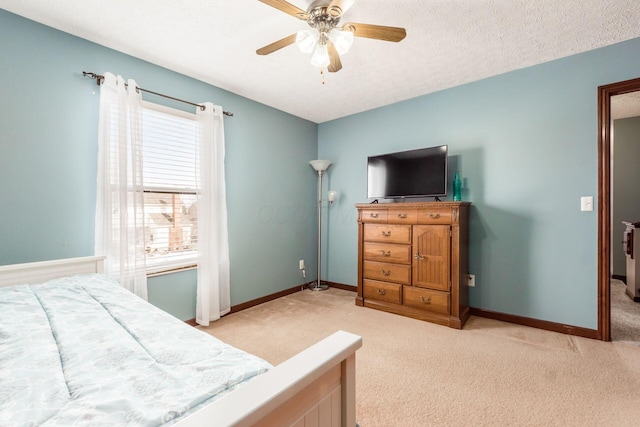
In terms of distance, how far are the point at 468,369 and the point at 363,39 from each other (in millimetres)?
2580

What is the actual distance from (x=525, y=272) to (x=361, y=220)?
1.69m

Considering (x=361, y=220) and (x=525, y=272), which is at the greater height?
(x=361, y=220)

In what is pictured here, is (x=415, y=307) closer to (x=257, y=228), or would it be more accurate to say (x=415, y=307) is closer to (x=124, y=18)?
(x=257, y=228)

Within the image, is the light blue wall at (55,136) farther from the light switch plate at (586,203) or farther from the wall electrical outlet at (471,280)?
the light switch plate at (586,203)

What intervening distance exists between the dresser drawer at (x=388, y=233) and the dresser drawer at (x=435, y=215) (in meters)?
0.18

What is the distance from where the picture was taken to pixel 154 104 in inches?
101

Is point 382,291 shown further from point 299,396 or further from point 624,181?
point 624,181

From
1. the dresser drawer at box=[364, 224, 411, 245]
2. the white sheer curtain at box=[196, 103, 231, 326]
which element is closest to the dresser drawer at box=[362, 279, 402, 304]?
the dresser drawer at box=[364, 224, 411, 245]

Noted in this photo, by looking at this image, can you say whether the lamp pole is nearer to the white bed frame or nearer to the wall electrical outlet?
the wall electrical outlet

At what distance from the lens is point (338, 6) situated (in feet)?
5.22

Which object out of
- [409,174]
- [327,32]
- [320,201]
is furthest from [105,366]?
[320,201]

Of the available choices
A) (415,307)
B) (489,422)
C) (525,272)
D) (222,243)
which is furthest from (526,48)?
(222,243)

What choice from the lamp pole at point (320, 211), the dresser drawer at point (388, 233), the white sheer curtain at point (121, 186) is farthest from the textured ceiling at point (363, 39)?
the dresser drawer at point (388, 233)

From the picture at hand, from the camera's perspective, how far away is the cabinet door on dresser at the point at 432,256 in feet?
9.01
